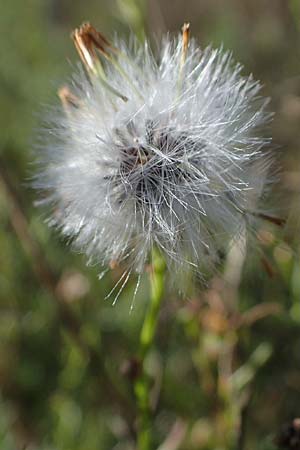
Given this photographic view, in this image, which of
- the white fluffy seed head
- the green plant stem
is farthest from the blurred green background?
the white fluffy seed head

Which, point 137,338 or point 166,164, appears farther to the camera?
point 137,338

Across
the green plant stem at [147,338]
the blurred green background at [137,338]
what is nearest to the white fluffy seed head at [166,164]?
the green plant stem at [147,338]

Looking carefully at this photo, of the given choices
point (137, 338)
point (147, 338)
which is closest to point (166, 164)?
point (147, 338)

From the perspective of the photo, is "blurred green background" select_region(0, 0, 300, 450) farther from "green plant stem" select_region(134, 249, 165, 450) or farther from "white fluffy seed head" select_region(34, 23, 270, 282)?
"white fluffy seed head" select_region(34, 23, 270, 282)

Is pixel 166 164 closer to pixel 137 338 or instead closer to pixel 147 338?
pixel 147 338

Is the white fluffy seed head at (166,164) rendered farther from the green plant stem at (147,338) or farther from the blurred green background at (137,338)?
the blurred green background at (137,338)

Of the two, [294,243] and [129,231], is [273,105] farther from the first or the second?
[129,231]
